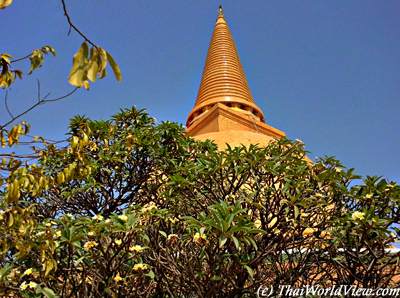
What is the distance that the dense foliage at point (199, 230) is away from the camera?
3633 millimetres

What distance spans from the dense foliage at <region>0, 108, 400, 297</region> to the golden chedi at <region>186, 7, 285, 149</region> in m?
6.12

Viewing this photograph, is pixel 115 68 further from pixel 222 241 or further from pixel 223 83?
pixel 223 83

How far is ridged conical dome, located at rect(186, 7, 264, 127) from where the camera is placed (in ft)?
60.6

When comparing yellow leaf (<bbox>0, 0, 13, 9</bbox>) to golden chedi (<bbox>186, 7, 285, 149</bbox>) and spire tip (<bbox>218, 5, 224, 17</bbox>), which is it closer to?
golden chedi (<bbox>186, 7, 285, 149</bbox>)

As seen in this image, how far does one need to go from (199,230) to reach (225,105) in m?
14.6

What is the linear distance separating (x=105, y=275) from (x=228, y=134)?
858 centimetres

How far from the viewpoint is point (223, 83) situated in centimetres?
1955

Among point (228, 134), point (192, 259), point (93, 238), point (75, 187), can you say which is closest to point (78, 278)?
point (93, 238)

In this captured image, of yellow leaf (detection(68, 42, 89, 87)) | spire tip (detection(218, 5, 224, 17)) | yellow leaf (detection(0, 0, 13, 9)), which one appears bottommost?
yellow leaf (detection(68, 42, 89, 87))

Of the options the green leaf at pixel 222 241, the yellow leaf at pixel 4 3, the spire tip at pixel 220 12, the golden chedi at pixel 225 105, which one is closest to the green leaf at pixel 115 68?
the yellow leaf at pixel 4 3

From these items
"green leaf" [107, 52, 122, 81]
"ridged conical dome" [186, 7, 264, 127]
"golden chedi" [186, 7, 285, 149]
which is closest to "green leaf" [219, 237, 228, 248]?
"green leaf" [107, 52, 122, 81]

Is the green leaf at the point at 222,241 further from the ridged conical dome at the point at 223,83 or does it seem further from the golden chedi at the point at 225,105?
the ridged conical dome at the point at 223,83

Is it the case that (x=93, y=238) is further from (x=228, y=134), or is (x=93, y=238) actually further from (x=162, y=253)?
(x=228, y=134)

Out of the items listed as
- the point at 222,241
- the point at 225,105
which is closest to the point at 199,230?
the point at 222,241
